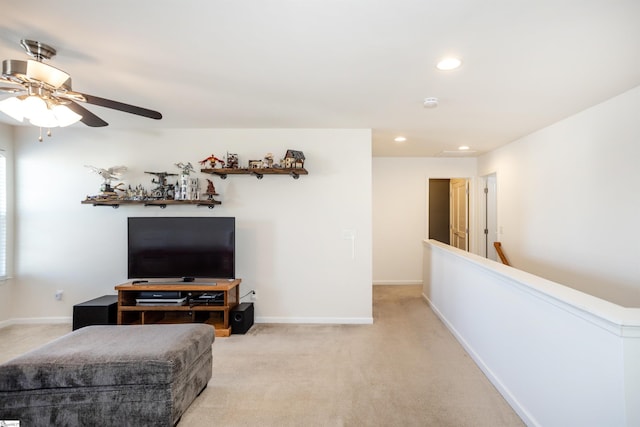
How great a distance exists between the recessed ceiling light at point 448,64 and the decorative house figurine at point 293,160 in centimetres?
186

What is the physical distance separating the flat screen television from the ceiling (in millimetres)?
1298

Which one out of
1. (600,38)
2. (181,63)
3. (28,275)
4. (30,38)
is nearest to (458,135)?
(600,38)

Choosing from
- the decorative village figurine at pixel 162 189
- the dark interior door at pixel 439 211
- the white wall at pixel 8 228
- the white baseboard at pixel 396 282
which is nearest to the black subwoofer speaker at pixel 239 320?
the decorative village figurine at pixel 162 189

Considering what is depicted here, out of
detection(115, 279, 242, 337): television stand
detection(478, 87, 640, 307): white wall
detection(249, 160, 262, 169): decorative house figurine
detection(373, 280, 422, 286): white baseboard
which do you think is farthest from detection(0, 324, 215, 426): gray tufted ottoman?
detection(373, 280, 422, 286): white baseboard

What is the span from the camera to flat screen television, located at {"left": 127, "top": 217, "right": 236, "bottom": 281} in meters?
3.57

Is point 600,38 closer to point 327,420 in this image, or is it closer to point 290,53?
point 290,53

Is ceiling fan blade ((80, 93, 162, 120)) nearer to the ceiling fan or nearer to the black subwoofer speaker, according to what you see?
the ceiling fan

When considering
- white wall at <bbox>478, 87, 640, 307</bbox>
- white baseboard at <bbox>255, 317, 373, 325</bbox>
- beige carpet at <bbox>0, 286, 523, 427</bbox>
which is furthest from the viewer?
white baseboard at <bbox>255, 317, 373, 325</bbox>

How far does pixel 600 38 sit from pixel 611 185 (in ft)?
5.20

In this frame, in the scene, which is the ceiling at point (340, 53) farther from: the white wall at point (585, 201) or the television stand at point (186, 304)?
the television stand at point (186, 304)

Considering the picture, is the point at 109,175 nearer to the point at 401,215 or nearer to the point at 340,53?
the point at 340,53

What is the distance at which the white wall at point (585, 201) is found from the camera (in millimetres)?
2576

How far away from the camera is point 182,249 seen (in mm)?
3574

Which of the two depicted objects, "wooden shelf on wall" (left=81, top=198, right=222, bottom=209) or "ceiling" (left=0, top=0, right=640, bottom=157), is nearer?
"ceiling" (left=0, top=0, right=640, bottom=157)
